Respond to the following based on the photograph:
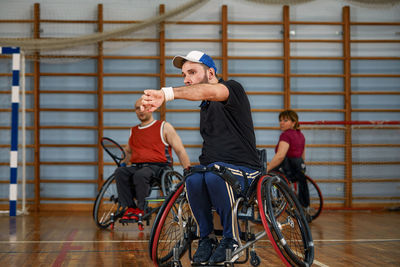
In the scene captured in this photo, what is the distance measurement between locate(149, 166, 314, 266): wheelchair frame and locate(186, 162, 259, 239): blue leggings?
0.03 meters

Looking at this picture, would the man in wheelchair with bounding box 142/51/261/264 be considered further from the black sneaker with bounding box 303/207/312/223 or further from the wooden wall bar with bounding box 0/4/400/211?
the wooden wall bar with bounding box 0/4/400/211

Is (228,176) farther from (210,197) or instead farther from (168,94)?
(168,94)

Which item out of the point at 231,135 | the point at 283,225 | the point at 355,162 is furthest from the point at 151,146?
the point at 355,162

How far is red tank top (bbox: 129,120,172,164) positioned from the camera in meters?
3.99

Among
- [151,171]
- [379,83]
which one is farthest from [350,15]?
[151,171]

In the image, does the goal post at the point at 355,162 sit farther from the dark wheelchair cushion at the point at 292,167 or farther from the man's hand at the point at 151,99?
the man's hand at the point at 151,99

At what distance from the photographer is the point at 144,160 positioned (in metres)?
3.99

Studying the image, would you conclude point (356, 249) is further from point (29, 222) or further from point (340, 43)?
point (340, 43)

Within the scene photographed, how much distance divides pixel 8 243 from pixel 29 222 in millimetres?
1388

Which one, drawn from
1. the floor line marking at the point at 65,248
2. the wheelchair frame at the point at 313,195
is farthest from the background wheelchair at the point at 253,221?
the wheelchair frame at the point at 313,195

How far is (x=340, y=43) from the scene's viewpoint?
6.41 meters

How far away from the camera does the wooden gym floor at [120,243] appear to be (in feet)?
9.07

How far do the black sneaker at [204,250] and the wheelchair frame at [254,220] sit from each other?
0.07 metres

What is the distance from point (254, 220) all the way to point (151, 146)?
6.73 feet
